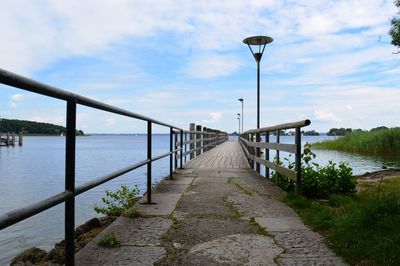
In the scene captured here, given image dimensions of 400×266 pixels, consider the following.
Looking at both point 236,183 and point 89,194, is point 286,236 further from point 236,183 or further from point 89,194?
point 89,194

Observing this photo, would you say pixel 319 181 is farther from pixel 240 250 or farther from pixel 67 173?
pixel 67 173

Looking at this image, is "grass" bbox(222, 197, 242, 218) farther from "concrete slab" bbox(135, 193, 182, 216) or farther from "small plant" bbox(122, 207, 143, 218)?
"small plant" bbox(122, 207, 143, 218)

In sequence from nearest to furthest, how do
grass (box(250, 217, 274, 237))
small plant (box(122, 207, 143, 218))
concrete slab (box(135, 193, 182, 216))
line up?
grass (box(250, 217, 274, 237)), small plant (box(122, 207, 143, 218)), concrete slab (box(135, 193, 182, 216))

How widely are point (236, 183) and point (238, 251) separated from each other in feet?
14.5

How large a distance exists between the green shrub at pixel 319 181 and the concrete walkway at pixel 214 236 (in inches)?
32.9

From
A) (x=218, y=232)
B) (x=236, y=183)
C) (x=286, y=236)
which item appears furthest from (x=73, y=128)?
(x=236, y=183)

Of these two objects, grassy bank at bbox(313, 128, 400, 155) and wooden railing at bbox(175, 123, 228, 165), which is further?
grassy bank at bbox(313, 128, 400, 155)

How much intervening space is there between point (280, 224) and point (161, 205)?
172 cm

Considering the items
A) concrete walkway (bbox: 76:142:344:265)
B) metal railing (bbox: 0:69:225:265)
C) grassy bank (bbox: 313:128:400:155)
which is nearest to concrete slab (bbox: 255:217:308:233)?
concrete walkway (bbox: 76:142:344:265)

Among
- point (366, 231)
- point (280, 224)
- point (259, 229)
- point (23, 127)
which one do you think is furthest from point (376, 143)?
point (23, 127)

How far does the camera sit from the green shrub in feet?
21.9

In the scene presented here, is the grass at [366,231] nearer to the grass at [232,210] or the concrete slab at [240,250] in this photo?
the concrete slab at [240,250]

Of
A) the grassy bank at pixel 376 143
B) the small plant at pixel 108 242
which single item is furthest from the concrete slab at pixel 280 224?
the grassy bank at pixel 376 143

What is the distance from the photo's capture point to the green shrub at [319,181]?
263 inches
